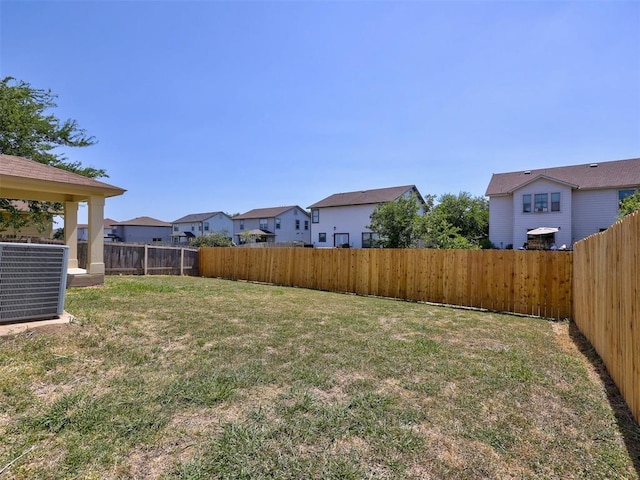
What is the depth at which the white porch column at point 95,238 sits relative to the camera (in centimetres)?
885

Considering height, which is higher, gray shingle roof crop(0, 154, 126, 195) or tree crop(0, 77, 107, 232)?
tree crop(0, 77, 107, 232)

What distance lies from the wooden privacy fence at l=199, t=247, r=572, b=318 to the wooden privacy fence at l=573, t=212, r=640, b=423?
2.41 meters

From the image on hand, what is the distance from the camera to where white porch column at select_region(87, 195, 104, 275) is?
885 centimetres

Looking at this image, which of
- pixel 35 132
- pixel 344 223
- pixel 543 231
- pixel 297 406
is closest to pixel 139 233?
pixel 344 223

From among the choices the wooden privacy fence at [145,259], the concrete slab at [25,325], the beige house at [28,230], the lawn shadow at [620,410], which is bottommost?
the lawn shadow at [620,410]

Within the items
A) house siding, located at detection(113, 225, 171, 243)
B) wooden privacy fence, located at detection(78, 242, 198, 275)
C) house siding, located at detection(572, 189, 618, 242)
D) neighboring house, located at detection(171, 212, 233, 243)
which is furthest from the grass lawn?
house siding, located at detection(113, 225, 171, 243)

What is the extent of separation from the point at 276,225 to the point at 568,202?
30.4 m

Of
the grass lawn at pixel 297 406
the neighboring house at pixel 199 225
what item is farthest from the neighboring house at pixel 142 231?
the grass lawn at pixel 297 406

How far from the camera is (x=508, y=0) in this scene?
6.89 meters

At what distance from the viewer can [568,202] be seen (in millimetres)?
20812

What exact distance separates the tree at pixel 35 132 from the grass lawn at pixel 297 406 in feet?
40.2

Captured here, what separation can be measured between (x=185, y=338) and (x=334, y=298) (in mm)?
5600

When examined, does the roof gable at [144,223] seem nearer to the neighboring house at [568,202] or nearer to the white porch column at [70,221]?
the white porch column at [70,221]

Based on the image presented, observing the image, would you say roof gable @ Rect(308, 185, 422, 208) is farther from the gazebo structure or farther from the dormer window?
the gazebo structure
